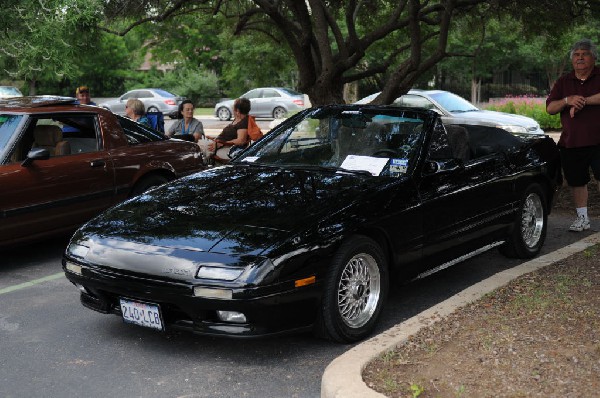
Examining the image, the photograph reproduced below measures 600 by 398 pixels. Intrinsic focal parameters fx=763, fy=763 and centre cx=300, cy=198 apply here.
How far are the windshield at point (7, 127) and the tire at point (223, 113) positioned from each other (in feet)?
85.3

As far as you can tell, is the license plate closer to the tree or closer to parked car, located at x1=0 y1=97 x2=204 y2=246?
parked car, located at x1=0 y1=97 x2=204 y2=246

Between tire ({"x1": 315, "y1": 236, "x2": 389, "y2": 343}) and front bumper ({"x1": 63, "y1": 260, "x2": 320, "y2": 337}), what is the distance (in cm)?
11

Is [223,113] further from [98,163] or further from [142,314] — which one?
[142,314]

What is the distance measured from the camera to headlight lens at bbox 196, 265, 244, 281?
4.23 meters

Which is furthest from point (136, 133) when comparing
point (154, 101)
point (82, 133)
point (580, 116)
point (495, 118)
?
point (154, 101)

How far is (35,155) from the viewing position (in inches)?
268

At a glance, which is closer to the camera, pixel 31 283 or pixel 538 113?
pixel 31 283

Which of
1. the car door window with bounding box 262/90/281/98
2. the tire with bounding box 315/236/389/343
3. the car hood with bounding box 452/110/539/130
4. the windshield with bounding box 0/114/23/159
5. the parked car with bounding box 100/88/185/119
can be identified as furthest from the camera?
the parked car with bounding box 100/88/185/119

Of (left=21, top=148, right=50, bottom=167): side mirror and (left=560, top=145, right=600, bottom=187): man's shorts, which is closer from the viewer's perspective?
(left=21, top=148, right=50, bottom=167): side mirror

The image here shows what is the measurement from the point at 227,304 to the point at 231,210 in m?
0.79

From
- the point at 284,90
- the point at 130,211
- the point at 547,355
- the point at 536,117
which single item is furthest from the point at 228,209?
the point at 284,90

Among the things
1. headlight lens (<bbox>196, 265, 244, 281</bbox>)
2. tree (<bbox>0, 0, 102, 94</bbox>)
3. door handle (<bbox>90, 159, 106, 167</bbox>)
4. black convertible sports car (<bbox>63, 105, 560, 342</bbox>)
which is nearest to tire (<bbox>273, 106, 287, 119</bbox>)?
tree (<bbox>0, 0, 102, 94</bbox>)

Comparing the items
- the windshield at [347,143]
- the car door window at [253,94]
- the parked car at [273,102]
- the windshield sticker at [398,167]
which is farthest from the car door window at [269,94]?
the windshield sticker at [398,167]

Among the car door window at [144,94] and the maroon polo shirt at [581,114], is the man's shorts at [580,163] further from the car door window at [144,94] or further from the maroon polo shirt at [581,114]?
the car door window at [144,94]
